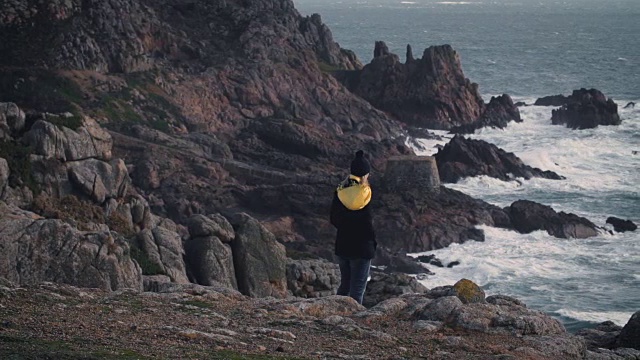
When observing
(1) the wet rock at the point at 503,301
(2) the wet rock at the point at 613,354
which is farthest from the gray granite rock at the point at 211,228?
(2) the wet rock at the point at 613,354

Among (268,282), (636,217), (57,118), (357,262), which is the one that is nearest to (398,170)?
(636,217)

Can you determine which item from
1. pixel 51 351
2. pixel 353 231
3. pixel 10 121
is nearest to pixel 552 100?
pixel 10 121

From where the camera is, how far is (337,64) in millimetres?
91500

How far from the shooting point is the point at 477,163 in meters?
69.2

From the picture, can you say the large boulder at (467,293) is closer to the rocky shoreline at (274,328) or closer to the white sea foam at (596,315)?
the rocky shoreline at (274,328)

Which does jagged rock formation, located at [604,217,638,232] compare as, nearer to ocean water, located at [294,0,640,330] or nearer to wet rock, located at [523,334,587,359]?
ocean water, located at [294,0,640,330]

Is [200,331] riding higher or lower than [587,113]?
higher

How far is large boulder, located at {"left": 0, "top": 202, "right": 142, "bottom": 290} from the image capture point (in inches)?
886

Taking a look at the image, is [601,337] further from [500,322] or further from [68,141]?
[68,141]

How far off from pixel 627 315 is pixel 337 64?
51390 mm

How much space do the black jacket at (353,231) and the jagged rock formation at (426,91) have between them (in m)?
66.1

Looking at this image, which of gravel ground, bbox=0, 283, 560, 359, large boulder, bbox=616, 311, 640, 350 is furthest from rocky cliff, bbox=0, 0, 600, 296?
large boulder, bbox=616, 311, 640, 350

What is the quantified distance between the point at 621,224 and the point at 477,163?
12783mm

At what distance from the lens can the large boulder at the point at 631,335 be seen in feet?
63.1
